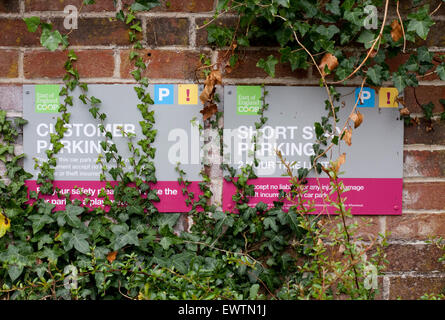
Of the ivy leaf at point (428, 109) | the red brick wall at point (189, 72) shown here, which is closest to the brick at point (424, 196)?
the red brick wall at point (189, 72)

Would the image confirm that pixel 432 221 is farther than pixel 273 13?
Yes

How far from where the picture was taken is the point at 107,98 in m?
1.46

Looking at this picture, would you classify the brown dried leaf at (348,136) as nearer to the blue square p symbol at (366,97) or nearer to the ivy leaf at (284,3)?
the blue square p symbol at (366,97)

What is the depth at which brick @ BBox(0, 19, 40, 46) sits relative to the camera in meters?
1.45

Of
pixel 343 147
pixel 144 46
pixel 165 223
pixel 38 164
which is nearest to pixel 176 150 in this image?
pixel 165 223

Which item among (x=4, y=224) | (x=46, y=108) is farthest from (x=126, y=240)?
(x=46, y=108)

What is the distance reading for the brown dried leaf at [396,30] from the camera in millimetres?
1337

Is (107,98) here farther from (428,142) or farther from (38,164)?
(428,142)

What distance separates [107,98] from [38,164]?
1.17 feet

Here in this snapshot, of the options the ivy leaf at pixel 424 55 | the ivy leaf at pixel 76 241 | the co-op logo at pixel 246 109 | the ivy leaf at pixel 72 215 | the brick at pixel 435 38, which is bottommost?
the ivy leaf at pixel 76 241

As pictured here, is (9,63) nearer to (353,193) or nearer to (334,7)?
(334,7)

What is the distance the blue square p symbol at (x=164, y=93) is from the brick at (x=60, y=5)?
1.11 feet

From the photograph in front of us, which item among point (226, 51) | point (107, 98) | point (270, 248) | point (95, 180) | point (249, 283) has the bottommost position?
point (249, 283)

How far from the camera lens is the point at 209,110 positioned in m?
1.44
